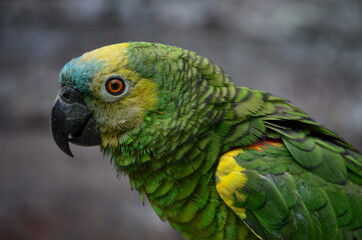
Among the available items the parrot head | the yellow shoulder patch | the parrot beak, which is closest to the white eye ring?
the parrot head

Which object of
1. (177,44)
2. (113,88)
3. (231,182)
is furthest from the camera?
(177,44)

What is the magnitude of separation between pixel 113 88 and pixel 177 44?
3148 mm

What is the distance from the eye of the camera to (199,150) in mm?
1788

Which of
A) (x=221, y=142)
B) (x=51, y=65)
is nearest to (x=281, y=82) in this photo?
(x=51, y=65)

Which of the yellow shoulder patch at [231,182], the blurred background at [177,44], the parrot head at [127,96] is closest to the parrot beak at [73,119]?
the parrot head at [127,96]

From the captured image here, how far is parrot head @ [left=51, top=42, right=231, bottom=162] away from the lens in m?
1.78

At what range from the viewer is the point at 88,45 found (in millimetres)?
4832

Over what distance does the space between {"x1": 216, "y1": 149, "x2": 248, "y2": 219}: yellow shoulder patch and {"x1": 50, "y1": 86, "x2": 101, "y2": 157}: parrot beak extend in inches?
23.6

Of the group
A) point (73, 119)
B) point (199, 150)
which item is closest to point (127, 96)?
point (73, 119)

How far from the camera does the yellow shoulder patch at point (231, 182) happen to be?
5.56 ft

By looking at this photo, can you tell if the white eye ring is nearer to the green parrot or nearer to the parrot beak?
the green parrot

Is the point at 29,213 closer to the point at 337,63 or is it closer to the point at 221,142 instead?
the point at 221,142

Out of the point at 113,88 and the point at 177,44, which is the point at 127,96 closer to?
the point at 113,88

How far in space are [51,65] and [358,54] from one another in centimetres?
372
